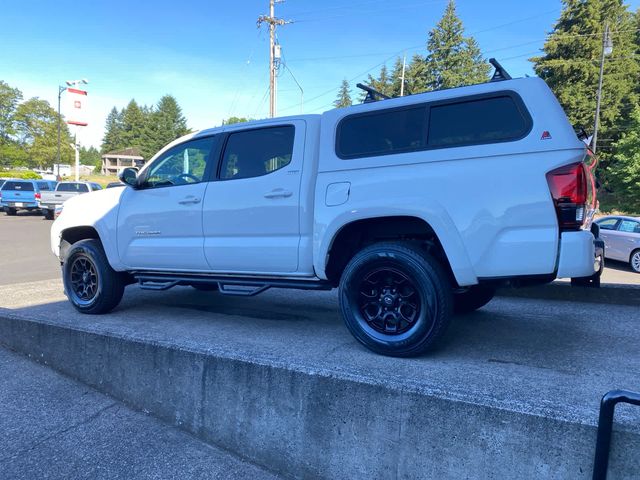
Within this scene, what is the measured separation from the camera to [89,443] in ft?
11.0

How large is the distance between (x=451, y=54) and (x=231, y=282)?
61961mm

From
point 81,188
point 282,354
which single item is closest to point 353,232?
point 282,354

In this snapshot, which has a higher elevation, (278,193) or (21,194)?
(278,193)

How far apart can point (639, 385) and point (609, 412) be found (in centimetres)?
104

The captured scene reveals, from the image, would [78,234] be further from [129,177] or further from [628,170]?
[628,170]

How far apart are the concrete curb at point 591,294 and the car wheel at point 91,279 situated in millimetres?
4606

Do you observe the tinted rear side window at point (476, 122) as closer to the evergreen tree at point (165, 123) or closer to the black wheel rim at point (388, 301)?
the black wheel rim at point (388, 301)

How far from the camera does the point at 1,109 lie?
66.2 meters

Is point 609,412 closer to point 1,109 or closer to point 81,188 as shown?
point 81,188

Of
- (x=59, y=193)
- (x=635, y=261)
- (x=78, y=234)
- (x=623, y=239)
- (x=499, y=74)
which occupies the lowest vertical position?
(x=635, y=261)

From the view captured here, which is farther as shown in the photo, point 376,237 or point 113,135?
point 113,135

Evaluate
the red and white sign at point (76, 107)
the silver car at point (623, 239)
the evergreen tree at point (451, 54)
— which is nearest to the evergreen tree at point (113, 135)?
the red and white sign at point (76, 107)

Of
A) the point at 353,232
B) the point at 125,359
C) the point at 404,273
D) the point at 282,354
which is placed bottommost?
the point at 125,359

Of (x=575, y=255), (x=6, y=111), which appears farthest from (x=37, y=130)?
(x=575, y=255)
